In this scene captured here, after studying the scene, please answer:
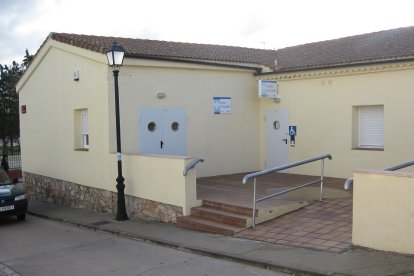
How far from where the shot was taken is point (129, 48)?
13203mm

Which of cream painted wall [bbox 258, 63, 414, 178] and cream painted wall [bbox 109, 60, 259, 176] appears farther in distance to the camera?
cream painted wall [bbox 109, 60, 259, 176]

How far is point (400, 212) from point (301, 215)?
2754 mm

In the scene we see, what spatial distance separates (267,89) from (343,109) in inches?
93.6

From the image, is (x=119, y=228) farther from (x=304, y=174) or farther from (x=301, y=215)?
(x=304, y=174)

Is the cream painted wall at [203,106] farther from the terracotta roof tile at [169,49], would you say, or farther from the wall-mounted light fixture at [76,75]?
the wall-mounted light fixture at [76,75]

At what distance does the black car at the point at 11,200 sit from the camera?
12453mm

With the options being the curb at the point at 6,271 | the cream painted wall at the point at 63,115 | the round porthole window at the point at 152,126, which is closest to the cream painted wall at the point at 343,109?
the round porthole window at the point at 152,126

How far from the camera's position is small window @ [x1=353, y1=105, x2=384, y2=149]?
39.9 ft

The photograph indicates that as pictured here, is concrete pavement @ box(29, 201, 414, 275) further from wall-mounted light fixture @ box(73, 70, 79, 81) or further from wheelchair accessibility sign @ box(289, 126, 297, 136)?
wheelchair accessibility sign @ box(289, 126, 297, 136)

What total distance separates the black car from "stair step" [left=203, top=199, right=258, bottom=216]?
5.63 metres

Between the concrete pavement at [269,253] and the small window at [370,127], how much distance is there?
5.58m

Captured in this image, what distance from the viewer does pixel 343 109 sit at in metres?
12.7

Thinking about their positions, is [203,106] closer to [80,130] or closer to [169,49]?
[169,49]

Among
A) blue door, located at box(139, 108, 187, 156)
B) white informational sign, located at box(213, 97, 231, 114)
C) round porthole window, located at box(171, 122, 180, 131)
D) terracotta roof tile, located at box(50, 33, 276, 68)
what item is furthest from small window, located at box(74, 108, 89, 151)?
white informational sign, located at box(213, 97, 231, 114)
